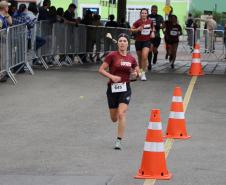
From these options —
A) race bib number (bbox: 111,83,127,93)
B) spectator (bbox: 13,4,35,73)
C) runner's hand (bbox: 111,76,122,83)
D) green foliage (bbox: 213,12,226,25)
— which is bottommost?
race bib number (bbox: 111,83,127,93)

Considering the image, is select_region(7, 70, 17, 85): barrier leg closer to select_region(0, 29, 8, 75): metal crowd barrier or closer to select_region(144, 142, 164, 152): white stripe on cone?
select_region(0, 29, 8, 75): metal crowd barrier

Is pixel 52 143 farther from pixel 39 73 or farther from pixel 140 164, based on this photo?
pixel 39 73

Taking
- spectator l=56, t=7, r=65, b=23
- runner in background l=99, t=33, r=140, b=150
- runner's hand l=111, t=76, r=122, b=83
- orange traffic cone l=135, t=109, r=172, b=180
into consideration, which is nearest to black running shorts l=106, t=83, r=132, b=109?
runner in background l=99, t=33, r=140, b=150

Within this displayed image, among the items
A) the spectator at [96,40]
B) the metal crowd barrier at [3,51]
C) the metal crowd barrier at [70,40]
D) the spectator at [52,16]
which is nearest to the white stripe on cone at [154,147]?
the metal crowd barrier at [3,51]

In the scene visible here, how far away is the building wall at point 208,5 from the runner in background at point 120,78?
178ft

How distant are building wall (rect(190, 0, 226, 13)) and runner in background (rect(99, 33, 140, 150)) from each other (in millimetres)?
54182

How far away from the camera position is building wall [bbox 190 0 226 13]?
63.0 meters

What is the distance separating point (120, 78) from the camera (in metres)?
9.07

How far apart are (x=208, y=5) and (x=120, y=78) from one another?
56651mm

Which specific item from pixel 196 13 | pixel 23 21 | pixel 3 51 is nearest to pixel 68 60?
pixel 23 21

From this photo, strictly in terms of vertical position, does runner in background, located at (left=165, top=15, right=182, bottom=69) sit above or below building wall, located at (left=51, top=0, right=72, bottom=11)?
below

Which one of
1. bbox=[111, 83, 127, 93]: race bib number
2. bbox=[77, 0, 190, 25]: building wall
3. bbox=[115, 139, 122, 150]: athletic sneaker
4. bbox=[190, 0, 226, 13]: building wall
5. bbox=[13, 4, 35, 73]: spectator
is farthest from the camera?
bbox=[190, 0, 226, 13]: building wall

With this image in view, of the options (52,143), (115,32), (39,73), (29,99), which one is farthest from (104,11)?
(52,143)

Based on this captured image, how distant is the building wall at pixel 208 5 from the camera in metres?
63.0
